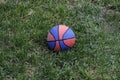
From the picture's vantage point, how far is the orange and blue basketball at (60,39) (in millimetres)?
4859

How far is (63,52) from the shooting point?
494cm

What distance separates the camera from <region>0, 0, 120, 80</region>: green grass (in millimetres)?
4656

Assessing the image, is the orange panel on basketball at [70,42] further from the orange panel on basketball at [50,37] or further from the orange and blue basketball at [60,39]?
the orange panel on basketball at [50,37]

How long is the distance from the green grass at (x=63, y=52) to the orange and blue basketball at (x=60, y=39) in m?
0.10

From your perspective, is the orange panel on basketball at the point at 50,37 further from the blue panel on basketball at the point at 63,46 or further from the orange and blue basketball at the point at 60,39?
the blue panel on basketball at the point at 63,46

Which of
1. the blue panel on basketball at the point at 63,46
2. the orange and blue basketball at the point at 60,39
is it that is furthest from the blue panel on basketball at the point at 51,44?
the blue panel on basketball at the point at 63,46

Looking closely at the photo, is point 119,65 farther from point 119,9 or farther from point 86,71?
point 119,9

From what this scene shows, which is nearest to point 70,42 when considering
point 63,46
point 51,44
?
point 63,46

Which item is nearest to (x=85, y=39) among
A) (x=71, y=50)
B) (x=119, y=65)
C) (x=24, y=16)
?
(x=71, y=50)

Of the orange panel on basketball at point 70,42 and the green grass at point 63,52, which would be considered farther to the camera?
the orange panel on basketball at point 70,42

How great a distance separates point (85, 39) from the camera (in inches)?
209

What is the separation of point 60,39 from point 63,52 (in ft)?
0.70

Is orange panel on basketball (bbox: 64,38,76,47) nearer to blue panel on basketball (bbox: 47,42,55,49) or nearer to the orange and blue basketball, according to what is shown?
the orange and blue basketball

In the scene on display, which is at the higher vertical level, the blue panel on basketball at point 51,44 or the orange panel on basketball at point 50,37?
the orange panel on basketball at point 50,37
